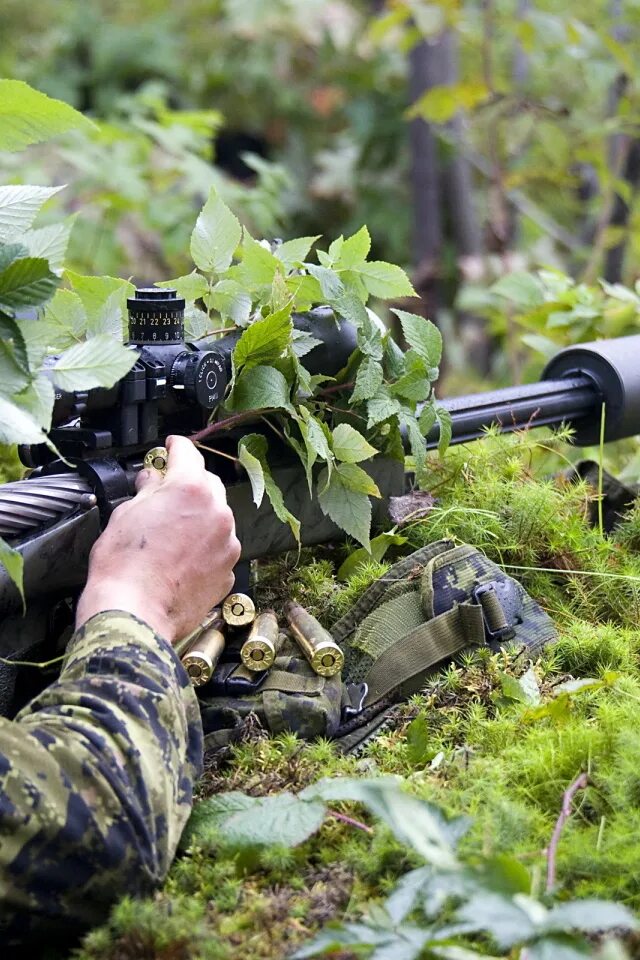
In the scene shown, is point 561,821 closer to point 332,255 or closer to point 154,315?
point 154,315

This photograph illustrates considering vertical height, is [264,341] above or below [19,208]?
below

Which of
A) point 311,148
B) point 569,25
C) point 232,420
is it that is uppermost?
point 569,25

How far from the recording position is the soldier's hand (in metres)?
1.82

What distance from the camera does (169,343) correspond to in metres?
2.03

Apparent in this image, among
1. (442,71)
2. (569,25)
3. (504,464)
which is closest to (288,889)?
(504,464)

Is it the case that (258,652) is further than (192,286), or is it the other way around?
(192,286)

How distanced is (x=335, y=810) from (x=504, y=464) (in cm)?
114

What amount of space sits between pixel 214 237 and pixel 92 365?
1.85 ft

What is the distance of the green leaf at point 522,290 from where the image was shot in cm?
372

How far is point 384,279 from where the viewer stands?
2.30m

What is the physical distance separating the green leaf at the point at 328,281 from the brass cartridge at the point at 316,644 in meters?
0.65

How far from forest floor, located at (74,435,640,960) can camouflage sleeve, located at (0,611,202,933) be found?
61 millimetres

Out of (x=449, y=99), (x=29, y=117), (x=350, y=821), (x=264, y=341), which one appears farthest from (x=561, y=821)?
(x=449, y=99)

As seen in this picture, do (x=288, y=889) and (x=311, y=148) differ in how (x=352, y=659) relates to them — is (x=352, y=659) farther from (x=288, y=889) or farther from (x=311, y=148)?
(x=311, y=148)
